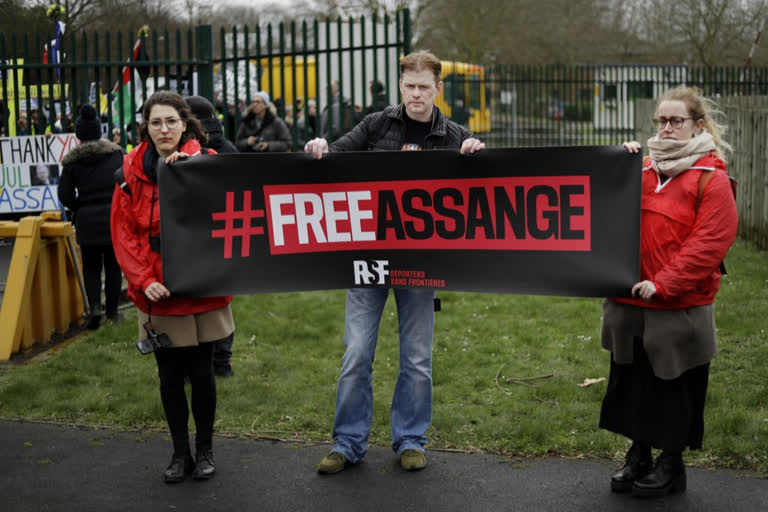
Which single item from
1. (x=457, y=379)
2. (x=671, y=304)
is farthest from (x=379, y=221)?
(x=457, y=379)

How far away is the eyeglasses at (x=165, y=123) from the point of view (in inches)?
187

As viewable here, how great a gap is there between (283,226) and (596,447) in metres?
2.01

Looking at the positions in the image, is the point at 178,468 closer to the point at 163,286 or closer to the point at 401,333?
the point at 163,286

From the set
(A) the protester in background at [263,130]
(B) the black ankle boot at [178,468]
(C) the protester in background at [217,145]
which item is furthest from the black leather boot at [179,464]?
(A) the protester in background at [263,130]

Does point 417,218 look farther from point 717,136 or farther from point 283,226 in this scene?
point 717,136

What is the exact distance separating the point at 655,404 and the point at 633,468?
354mm

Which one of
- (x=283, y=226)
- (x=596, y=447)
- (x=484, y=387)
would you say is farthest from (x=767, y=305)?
(x=283, y=226)

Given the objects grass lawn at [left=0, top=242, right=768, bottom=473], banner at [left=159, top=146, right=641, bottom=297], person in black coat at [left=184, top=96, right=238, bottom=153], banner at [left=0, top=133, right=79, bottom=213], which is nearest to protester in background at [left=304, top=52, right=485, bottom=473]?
banner at [left=159, top=146, right=641, bottom=297]

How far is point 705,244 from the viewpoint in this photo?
426 centimetres

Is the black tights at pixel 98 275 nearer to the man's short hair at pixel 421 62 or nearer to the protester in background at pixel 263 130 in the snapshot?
the protester in background at pixel 263 130

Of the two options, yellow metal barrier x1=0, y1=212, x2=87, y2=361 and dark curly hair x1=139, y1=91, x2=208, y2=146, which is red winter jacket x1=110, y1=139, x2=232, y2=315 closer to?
dark curly hair x1=139, y1=91, x2=208, y2=146

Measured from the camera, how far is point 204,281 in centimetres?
480

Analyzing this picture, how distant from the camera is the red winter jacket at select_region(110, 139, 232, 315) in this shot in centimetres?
475

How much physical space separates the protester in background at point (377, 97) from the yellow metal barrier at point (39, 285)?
344 cm
